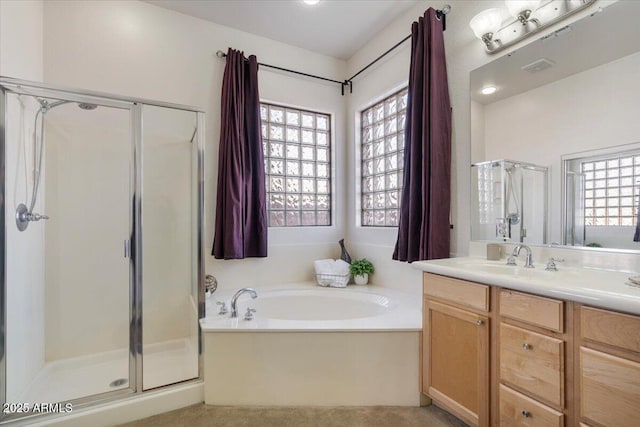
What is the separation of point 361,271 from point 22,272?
2358 mm

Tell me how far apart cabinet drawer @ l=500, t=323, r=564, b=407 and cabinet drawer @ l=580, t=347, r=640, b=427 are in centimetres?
7

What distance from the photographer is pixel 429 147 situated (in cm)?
205

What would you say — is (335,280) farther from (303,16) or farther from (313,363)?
(303,16)

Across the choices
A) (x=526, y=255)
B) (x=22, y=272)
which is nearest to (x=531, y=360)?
(x=526, y=255)

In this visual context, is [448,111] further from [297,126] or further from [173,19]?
[173,19]

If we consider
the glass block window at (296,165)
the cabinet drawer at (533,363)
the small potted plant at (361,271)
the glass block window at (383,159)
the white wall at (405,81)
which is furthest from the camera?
the glass block window at (296,165)

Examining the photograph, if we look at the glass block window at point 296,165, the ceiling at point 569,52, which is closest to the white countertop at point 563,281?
the ceiling at point 569,52

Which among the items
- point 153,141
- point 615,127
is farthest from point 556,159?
point 153,141

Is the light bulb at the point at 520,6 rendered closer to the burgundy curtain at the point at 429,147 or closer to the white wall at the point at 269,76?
the white wall at the point at 269,76

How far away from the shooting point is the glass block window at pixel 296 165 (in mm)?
2959

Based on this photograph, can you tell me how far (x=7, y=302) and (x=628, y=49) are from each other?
328 cm

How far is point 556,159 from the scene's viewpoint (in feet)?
5.26

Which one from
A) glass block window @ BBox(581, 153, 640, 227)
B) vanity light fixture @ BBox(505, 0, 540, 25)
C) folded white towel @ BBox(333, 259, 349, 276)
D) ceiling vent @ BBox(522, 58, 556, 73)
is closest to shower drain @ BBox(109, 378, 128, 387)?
folded white towel @ BBox(333, 259, 349, 276)

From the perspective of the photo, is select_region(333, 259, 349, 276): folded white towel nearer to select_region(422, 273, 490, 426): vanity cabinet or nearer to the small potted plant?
the small potted plant
